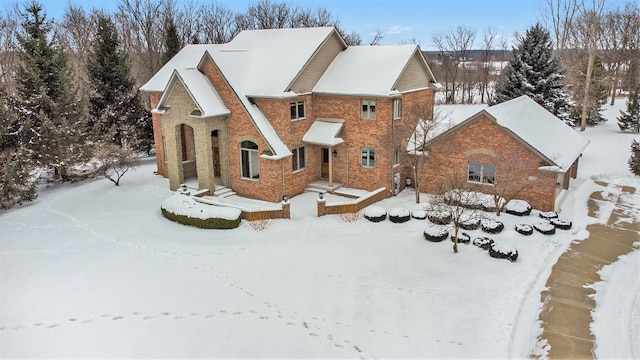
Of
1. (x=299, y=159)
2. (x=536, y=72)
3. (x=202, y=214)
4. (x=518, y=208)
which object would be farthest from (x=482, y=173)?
(x=536, y=72)

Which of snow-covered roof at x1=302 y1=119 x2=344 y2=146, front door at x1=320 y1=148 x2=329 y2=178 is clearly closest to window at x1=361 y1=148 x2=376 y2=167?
snow-covered roof at x1=302 y1=119 x2=344 y2=146

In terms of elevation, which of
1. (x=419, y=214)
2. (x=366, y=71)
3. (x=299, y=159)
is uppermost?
(x=366, y=71)

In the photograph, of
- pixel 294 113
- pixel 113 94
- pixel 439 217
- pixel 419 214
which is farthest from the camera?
pixel 113 94

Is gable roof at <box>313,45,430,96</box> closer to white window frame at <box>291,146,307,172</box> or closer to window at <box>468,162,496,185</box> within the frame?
white window frame at <box>291,146,307,172</box>

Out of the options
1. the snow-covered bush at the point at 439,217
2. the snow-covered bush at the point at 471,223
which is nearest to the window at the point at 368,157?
the snow-covered bush at the point at 439,217

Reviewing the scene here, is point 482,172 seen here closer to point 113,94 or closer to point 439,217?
point 439,217

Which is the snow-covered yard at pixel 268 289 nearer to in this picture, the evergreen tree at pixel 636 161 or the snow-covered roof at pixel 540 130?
the snow-covered roof at pixel 540 130
